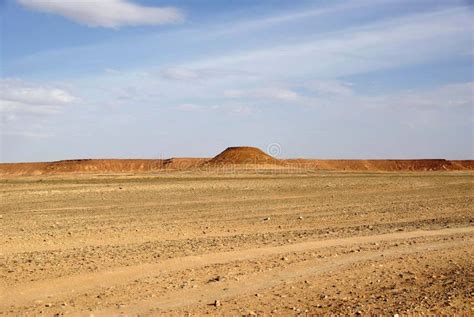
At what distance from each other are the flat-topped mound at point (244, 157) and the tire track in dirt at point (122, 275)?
309 ft

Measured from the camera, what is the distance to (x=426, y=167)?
132250mm

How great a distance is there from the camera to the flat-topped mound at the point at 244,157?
109 meters

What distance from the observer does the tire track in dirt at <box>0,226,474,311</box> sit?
26.9 feet

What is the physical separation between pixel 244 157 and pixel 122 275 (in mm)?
104367

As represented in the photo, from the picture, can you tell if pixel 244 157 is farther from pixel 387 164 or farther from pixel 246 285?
pixel 246 285

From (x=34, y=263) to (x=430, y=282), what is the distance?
692cm

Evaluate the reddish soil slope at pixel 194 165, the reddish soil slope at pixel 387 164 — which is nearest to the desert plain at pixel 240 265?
the reddish soil slope at pixel 194 165

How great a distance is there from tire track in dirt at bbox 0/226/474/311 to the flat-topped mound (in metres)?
94.1

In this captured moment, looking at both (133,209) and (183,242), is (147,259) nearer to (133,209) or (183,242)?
(183,242)

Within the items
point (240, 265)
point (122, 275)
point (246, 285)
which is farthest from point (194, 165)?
point (246, 285)

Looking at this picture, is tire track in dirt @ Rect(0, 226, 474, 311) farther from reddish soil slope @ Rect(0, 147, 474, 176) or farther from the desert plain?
reddish soil slope @ Rect(0, 147, 474, 176)

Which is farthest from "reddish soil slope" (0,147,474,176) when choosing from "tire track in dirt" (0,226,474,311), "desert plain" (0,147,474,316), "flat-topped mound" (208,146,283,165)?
"tire track in dirt" (0,226,474,311)

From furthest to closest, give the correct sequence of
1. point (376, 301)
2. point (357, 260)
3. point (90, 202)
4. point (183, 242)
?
point (90, 202) < point (183, 242) < point (357, 260) < point (376, 301)

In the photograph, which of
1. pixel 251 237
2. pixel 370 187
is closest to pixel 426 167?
pixel 370 187
